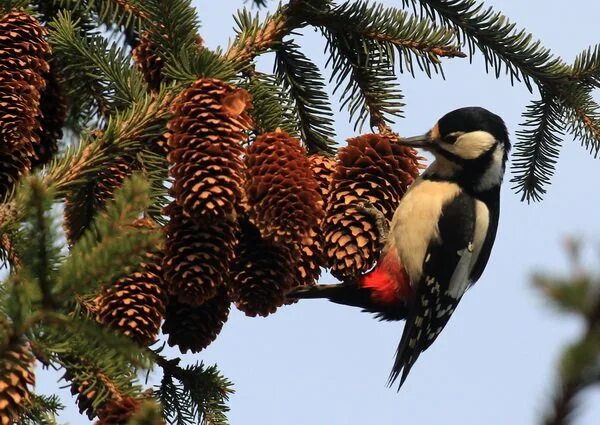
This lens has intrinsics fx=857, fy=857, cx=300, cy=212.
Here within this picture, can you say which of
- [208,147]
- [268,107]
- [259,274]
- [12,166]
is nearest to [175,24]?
[268,107]

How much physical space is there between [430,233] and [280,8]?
1.42m

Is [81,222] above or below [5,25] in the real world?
below

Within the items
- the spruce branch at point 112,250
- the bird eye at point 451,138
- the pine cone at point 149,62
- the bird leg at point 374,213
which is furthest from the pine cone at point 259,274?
the bird eye at point 451,138

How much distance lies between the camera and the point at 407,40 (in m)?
2.59

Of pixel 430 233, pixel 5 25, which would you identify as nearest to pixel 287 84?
pixel 5 25

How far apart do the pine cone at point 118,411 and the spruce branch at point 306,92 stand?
1120 millimetres

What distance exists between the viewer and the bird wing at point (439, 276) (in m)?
3.59

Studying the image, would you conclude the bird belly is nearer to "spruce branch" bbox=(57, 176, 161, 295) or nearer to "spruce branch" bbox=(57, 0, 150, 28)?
"spruce branch" bbox=(57, 0, 150, 28)

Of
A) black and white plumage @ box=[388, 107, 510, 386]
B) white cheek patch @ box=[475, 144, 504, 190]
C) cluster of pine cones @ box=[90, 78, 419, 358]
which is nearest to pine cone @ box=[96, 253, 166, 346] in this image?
cluster of pine cones @ box=[90, 78, 419, 358]

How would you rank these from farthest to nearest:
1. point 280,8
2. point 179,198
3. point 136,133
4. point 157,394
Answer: point 280,8, point 157,394, point 136,133, point 179,198

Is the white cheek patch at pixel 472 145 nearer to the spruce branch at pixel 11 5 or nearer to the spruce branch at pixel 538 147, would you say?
the spruce branch at pixel 538 147

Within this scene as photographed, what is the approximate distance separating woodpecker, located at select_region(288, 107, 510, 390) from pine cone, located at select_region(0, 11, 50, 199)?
1.60 meters

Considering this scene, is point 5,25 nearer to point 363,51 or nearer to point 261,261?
point 261,261

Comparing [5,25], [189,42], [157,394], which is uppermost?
[5,25]
